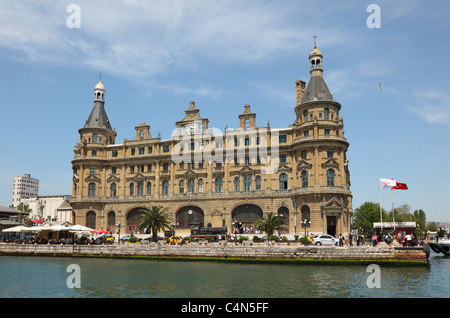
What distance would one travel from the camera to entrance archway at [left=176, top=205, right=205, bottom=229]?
3177 inches

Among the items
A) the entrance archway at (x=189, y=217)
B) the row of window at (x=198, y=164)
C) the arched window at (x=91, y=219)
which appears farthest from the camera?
the arched window at (x=91, y=219)

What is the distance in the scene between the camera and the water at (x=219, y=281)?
30438 millimetres

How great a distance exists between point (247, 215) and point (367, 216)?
4444 cm

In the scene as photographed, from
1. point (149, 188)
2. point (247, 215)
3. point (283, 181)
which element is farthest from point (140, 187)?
point (283, 181)

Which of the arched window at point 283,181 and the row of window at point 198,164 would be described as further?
the arched window at point 283,181

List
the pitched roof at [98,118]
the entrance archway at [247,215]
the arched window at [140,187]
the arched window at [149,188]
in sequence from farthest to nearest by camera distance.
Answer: the pitched roof at [98,118] → the arched window at [140,187] → the arched window at [149,188] → the entrance archway at [247,215]

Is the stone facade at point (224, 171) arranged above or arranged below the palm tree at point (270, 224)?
above

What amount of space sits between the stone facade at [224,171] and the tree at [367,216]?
33553 mm

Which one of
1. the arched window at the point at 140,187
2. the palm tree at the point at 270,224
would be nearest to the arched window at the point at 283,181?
the palm tree at the point at 270,224

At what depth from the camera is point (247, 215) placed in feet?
253

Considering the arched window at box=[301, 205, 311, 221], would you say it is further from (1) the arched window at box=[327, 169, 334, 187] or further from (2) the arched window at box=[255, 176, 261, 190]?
(2) the arched window at box=[255, 176, 261, 190]

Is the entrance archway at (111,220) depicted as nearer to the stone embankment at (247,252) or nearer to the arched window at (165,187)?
the arched window at (165,187)

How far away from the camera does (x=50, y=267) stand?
46812mm
